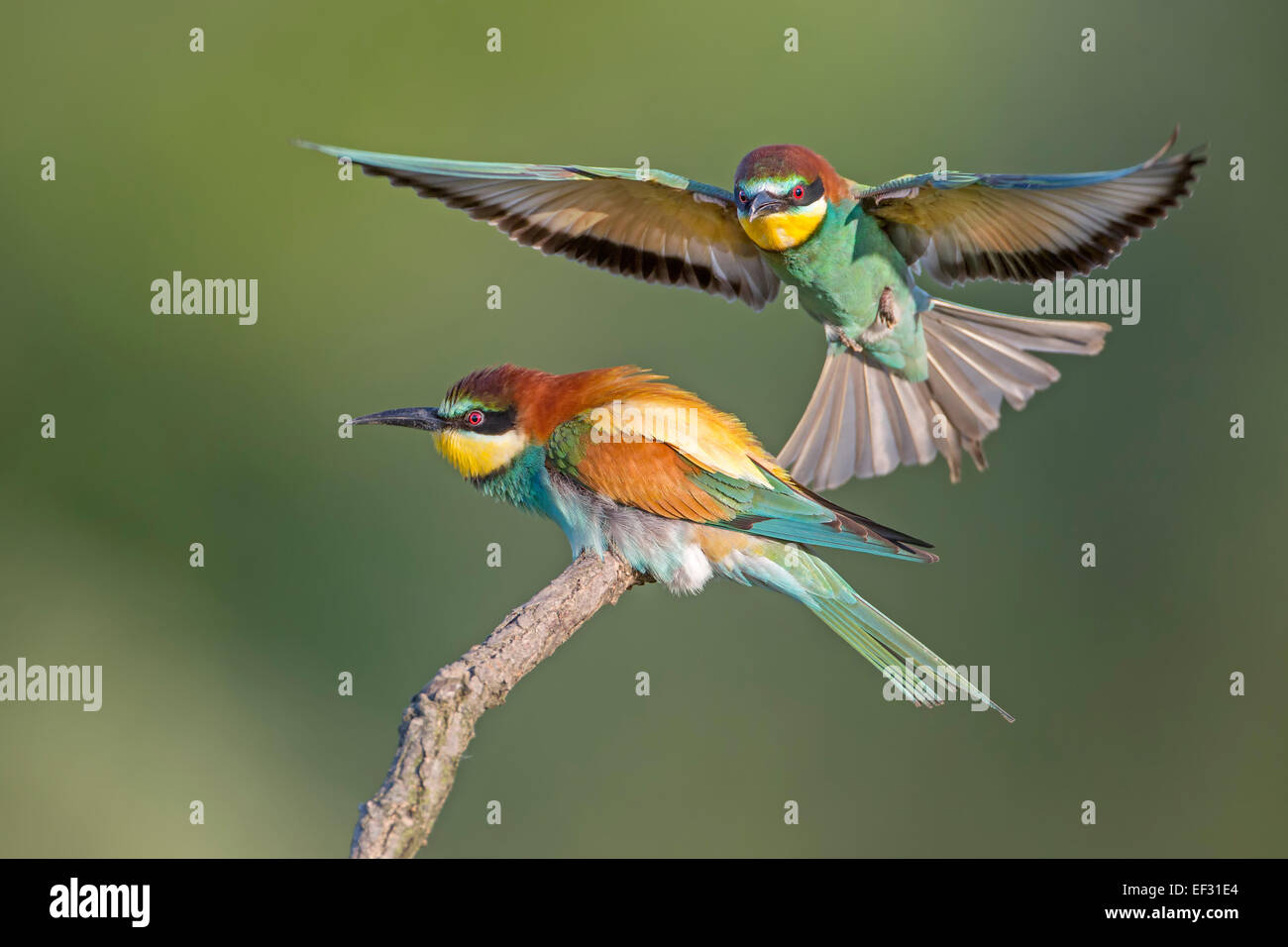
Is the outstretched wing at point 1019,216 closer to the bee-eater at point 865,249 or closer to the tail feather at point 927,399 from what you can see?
the bee-eater at point 865,249

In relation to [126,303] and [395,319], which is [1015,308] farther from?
[126,303]

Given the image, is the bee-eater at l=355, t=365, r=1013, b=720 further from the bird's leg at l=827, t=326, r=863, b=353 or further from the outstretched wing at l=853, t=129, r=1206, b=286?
the outstretched wing at l=853, t=129, r=1206, b=286

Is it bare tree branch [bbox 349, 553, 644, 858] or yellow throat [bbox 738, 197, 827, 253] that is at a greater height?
yellow throat [bbox 738, 197, 827, 253]

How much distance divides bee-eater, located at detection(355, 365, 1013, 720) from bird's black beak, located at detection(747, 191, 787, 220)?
379mm

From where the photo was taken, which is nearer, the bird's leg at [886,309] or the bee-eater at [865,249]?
the bee-eater at [865,249]

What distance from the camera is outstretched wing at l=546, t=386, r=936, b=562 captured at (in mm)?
2252

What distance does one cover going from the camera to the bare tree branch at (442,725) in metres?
1.46

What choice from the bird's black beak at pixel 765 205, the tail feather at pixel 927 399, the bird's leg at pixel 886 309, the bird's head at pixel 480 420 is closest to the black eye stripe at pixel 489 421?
the bird's head at pixel 480 420

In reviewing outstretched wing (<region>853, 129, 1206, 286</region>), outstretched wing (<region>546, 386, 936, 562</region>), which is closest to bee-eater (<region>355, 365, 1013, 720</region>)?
outstretched wing (<region>546, 386, 936, 562</region>)

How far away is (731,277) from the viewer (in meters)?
2.69

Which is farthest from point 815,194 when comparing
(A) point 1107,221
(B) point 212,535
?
(B) point 212,535

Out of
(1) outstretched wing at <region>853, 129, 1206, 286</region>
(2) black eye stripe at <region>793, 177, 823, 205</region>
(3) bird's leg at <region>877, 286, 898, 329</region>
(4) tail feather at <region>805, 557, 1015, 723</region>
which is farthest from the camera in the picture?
(3) bird's leg at <region>877, 286, 898, 329</region>

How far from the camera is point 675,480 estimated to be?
7.48 feet

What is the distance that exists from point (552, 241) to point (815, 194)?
0.54 m
